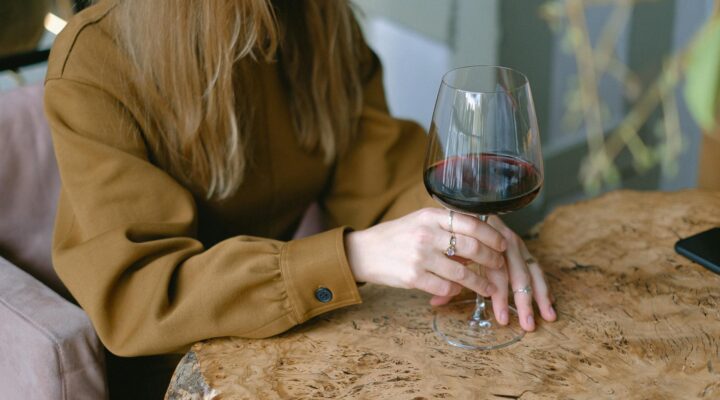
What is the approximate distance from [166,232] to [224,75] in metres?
0.25

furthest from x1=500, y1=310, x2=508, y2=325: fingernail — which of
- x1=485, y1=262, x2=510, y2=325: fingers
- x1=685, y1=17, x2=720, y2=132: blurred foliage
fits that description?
x1=685, y1=17, x2=720, y2=132: blurred foliage

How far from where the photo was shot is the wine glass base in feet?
3.23

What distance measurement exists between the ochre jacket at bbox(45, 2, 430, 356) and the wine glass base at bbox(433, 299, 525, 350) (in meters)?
0.12

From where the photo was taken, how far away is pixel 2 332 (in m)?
1.17

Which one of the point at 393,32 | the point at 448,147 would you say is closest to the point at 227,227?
the point at 448,147

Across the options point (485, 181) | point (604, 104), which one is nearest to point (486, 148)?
point (485, 181)

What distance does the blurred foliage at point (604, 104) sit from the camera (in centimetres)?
268

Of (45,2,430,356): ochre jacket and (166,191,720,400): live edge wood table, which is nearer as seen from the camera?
(166,191,720,400): live edge wood table

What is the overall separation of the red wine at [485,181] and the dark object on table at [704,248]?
38cm

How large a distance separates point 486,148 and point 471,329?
10.0 inches

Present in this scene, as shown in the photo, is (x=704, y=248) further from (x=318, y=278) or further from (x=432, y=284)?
(x=318, y=278)

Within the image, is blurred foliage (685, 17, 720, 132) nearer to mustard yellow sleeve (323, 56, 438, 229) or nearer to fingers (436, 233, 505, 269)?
fingers (436, 233, 505, 269)

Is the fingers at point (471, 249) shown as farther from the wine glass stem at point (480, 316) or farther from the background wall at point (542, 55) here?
the background wall at point (542, 55)

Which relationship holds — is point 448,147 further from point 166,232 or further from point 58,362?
point 58,362
